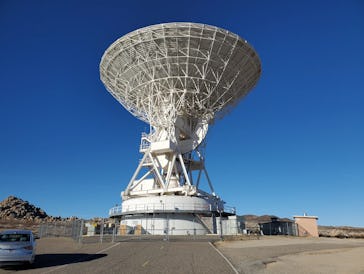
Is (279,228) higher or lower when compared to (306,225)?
lower

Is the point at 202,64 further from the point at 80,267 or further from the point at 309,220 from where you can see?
the point at 80,267

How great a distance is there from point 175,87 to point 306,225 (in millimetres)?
21403

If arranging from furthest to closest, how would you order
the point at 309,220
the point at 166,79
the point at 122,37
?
1. the point at 309,220
2. the point at 166,79
3. the point at 122,37

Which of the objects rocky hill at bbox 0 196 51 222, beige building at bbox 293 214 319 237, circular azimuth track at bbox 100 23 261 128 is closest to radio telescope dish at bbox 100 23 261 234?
circular azimuth track at bbox 100 23 261 128

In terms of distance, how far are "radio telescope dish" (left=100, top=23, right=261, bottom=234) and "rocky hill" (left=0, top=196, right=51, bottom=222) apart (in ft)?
153

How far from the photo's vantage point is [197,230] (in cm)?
3297

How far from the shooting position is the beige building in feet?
117

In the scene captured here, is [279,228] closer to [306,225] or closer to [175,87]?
[306,225]

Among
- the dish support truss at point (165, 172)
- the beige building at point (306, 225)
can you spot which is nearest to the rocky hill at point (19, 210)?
the dish support truss at point (165, 172)

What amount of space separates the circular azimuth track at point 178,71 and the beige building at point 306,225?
1523 cm

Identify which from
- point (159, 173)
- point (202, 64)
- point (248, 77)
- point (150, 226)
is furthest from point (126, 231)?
point (248, 77)

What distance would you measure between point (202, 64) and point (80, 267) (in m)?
25.5

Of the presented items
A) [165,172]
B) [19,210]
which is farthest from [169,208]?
[19,210]

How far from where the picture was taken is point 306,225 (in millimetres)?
35812
